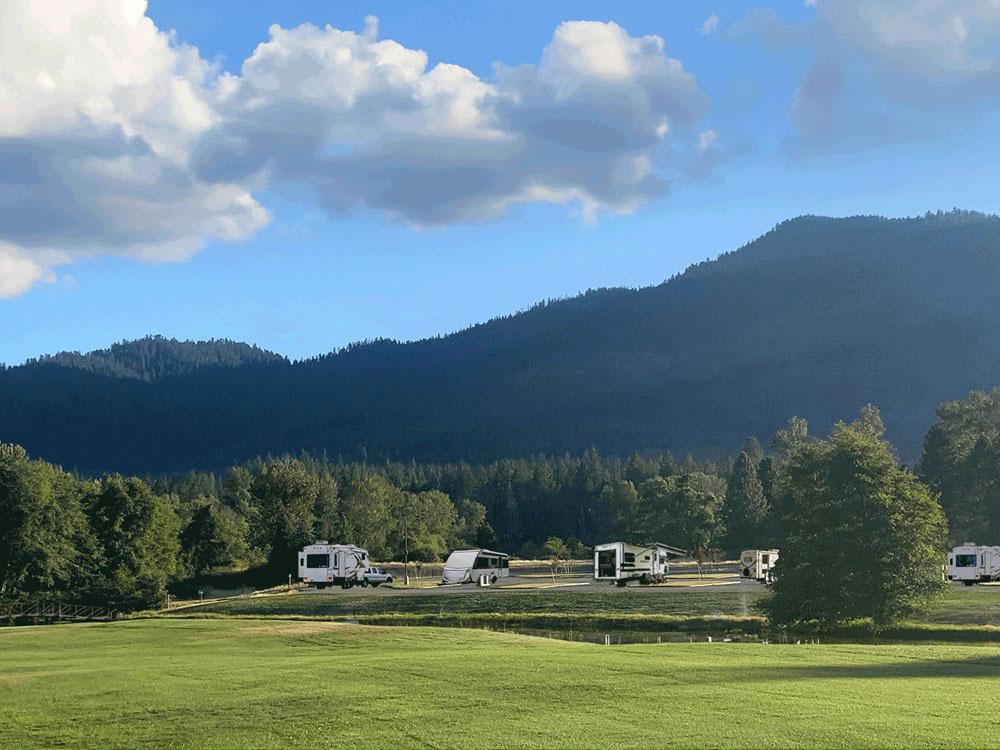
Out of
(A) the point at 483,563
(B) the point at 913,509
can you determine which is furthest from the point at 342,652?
(A) the point at 483,563

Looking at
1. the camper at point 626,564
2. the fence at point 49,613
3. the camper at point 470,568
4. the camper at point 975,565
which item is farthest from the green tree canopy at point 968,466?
the fence at point 49,613

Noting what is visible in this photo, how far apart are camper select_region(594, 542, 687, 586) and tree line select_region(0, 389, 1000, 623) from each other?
8.94 m

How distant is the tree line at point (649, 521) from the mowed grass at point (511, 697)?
48.7 feet

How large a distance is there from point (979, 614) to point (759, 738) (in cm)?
3912

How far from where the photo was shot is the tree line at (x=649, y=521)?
46.2 metres

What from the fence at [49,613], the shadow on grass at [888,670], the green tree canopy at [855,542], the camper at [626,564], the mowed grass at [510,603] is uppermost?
the green tree canopy at [855,542]

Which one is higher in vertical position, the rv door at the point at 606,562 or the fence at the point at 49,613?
the rv door at the point at 606,562

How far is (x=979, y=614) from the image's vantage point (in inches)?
1977

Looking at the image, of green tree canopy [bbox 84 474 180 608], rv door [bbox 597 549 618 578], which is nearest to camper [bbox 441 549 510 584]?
rv door [bbox 597 549 618 578]

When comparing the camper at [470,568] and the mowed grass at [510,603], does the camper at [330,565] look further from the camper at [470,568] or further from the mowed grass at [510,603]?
the camper at [470,568]

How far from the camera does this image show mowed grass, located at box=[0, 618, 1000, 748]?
16969 millimetres

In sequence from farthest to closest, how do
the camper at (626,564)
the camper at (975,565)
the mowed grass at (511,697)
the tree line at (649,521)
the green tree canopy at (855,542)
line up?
1. the camper at (626,564)
2. the camper at (975,565)
3. the tree line at (649,521)
4. the green tree canopy at (855,542)
5. the mowed grass at (511,697)

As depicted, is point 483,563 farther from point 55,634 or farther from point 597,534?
point 597,534

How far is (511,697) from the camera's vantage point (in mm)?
20688
